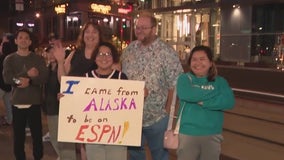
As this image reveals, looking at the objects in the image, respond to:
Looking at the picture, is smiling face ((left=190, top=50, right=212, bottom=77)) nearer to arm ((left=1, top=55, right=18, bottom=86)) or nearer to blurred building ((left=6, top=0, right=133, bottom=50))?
arm ((left=1, top=55, right=18, bottom=86))

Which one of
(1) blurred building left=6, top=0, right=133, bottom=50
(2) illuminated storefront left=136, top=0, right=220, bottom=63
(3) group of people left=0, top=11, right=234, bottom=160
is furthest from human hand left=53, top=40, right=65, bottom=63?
(1) blurred building left=6, top=0, right=133, bottom=50

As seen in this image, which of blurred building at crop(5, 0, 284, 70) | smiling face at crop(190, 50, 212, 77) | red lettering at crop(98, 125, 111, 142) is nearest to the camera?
smiling face at crop(190, 50, 212, 77)

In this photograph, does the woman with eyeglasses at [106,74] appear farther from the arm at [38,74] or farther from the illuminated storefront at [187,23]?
the illuminated storefront at [187,23]

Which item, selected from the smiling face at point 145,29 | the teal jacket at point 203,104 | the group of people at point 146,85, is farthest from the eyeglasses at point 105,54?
the teal jacket at point 203,104

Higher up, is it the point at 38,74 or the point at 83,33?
the point at 83,33

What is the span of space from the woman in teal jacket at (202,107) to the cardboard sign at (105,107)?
0.43 metres

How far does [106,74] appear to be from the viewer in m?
4.17

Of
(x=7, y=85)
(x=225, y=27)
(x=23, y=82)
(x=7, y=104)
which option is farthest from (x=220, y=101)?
(x=225, y=27)

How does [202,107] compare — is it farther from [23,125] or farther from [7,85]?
[7,85]

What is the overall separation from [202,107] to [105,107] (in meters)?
0.91

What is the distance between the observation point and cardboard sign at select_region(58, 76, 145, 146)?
159 inches

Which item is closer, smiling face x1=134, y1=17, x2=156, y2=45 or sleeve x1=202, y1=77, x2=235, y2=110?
sleeve x1=202, y1=77, x2=235, y2=110

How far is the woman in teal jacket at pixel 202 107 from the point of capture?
12.2 feet

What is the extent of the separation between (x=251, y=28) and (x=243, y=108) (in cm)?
945
